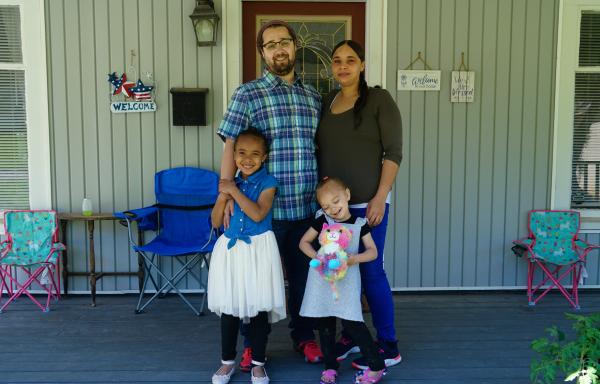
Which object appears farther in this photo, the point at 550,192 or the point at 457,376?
the point at 550,192

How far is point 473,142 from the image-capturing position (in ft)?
13.2

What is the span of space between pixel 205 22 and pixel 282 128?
1546mm

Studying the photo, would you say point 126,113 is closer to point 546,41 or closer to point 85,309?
point 85,309

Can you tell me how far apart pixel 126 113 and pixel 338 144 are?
196cm

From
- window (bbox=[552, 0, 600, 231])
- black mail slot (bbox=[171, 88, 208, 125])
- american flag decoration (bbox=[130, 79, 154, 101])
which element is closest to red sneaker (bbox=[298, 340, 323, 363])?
black mail slot (bbox=[171, 88, 208, 125])

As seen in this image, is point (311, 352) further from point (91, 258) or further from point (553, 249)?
point (553, 249)

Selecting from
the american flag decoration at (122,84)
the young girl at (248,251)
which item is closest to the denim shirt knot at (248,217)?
the young girl at (248,251)

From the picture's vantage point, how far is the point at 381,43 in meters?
3.88

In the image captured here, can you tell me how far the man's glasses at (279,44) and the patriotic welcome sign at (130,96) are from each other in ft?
5.25

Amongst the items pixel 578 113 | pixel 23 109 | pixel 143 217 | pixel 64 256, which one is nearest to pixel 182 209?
pixel 143 217

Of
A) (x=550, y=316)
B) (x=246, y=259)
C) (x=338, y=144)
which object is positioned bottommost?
(x=550, y=316)

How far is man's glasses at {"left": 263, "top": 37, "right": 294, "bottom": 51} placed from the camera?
250 centimetres

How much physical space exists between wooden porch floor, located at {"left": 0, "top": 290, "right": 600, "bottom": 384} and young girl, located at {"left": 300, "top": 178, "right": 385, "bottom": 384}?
287 millimetres

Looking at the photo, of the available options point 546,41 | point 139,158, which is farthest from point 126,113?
point 546,41
